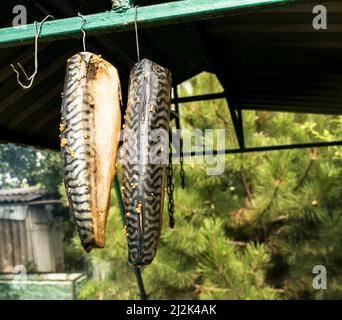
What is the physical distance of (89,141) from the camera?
82 cm

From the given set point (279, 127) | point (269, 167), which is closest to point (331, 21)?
point (269, 167)

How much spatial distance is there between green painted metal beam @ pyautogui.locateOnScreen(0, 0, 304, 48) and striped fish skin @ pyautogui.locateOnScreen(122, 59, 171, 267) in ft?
0.30

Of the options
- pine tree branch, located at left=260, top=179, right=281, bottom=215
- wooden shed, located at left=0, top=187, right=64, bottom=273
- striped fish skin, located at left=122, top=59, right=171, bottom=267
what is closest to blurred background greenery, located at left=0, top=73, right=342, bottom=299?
pine tree branch, located at left=260, top=179, right=281, bottom=215

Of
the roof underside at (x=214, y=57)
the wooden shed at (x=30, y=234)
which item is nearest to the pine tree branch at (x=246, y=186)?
the roof underside at (x=214, y=57)

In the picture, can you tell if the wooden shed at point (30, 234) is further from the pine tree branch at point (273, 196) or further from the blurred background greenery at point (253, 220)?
the pine tree branch at point (273, 196)

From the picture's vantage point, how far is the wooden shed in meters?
8.14

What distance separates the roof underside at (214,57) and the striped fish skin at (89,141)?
759mm

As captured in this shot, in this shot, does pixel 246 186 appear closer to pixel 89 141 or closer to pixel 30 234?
pixel 89 141

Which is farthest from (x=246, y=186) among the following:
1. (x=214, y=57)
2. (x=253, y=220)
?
(x=214, y=57)

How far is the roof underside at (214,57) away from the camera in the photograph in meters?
1.66

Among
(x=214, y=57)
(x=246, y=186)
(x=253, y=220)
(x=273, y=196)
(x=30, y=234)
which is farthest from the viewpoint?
(x=30, y=234)

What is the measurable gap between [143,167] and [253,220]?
4.10 meters

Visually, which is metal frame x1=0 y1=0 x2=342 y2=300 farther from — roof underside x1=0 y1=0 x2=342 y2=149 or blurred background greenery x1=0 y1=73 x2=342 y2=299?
blurred background greenery x1=0 y1=73 x2=342 y2=299
